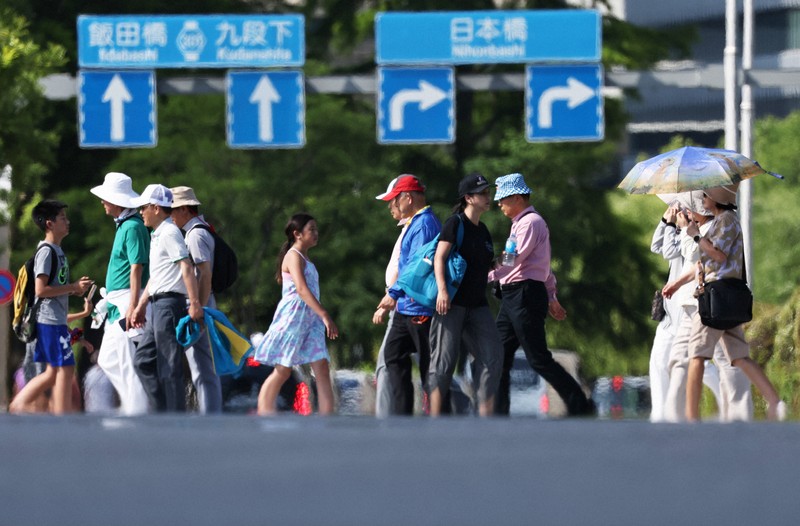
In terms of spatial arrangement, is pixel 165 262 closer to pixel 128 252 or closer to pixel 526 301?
pixel 128 252

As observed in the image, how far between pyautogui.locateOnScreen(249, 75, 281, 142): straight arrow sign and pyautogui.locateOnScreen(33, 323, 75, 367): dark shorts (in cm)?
972

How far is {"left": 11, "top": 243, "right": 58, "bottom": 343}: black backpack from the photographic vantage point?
11.0 m

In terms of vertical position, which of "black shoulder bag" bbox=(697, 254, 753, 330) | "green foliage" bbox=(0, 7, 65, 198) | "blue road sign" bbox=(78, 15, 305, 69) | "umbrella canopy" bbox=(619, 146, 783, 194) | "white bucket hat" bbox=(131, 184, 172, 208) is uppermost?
"blue road sign" bbox=(78, 15, 305, 69)

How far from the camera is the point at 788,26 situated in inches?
1944

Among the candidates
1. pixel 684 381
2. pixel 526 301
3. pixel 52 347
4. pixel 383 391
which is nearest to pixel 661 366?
pixel 684 381

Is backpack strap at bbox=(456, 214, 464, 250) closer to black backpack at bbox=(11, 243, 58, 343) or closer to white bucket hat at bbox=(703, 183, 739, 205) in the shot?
white bucket hat at bbox=(703, 183, 739, 205)

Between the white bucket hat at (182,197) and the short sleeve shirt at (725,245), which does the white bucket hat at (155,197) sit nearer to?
the white bucket hat at (182,197)

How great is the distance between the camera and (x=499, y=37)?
19484 millimetres

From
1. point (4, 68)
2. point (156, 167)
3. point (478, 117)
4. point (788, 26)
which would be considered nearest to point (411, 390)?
point (4, 68)

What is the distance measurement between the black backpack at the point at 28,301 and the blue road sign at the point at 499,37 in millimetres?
9037

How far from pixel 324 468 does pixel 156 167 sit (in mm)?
19157

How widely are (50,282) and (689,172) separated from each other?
3900mm

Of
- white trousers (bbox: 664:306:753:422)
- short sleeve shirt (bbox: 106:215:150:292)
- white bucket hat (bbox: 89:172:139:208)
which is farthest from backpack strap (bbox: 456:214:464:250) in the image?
white bucket hat (bbox: 89:172:139:208)

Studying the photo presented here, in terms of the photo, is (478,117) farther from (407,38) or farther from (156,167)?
(407,38)
